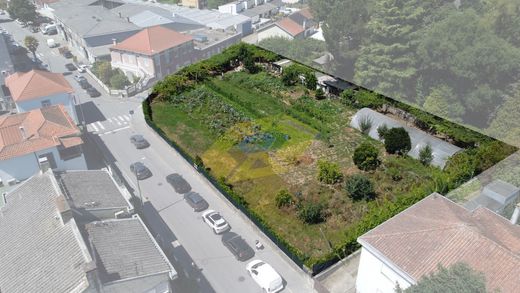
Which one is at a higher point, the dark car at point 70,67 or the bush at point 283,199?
the bush at point 283,199

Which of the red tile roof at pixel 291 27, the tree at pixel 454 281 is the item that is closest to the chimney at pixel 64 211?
the red tile roof at pixel 291 27

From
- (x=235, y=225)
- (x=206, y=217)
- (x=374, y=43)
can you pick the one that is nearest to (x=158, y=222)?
(x=206, y=217)

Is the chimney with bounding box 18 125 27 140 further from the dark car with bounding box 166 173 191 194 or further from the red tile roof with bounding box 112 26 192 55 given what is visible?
the red tile roof with bounding box 112 26 192 55

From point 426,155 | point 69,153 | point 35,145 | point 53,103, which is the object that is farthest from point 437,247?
point 53,103

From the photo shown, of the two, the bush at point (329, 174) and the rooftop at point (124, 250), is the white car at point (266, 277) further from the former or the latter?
the bush at point (329, 174)

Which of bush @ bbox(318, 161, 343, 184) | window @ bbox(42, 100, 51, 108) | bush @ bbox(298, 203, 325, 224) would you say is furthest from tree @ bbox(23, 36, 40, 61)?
bush @ bbox(298, 203, 325, 224)

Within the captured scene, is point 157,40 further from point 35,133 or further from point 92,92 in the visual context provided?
point 35,133

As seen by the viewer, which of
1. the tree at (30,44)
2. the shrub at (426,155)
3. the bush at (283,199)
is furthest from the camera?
the tree at (30,44)
